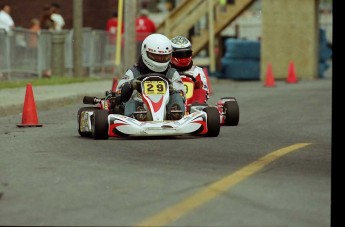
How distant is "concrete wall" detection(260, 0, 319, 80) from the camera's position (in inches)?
1475

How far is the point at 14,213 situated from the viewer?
8.55m

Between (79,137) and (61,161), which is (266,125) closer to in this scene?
(79,137)

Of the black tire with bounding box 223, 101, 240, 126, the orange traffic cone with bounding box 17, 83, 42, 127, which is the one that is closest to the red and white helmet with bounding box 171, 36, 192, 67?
the black tire with bounding box 223, 101, 240, 126

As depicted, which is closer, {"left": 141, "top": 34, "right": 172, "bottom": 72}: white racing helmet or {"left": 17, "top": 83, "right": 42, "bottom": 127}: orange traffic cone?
{"left": 141, "top": 34, "right": 172, "bottom": 72}: white racing helmet

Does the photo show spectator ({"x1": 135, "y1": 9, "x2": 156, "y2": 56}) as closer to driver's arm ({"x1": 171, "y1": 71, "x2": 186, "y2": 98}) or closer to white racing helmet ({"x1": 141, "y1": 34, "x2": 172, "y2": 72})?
driver's arm ({"x1": 171, "y1": 71, "x2": 186, "y2": 98})

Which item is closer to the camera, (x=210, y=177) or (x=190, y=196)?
(x=190, y=196)

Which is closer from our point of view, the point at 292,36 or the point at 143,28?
the point at 143,28

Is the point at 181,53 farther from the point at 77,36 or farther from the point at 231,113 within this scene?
the point at 77,36

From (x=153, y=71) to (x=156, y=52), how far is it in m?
0.32

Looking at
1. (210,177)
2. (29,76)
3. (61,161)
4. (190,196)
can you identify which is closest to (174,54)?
(61,161)

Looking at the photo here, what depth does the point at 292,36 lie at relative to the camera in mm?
37719

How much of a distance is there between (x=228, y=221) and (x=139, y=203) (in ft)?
2.88

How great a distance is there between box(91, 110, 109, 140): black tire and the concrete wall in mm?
23116

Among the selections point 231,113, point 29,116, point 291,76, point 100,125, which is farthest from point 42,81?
point 100,125
